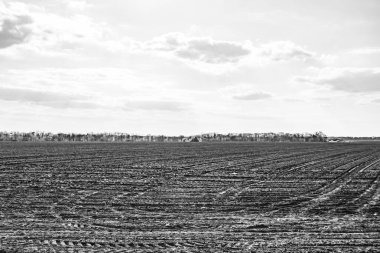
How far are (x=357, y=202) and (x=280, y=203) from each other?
252cm

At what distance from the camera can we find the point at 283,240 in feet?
37.8

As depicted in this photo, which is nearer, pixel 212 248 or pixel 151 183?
pixel 212 248

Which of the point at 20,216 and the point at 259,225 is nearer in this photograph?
the point at 259,225

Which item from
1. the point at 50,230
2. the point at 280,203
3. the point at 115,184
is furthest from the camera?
the point at 115,184

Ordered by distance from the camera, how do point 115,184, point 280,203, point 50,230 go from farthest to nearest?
point 115,184 → point 280,203 → point 50,230

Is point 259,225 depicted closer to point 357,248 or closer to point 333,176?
point 357,248

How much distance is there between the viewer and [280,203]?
58.0ft

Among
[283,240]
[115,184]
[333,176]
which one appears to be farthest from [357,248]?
[333,176]

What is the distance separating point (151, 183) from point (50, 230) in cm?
1163

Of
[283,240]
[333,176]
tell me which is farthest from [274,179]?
[283,240]

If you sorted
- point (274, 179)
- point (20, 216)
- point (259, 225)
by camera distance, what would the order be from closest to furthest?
point (259, 225)
point (20, 216)
point (274, 179)

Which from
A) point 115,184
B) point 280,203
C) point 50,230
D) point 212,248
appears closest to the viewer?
point 212,248

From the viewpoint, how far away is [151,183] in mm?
24031

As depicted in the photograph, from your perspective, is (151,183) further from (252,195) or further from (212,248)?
(212,248)
